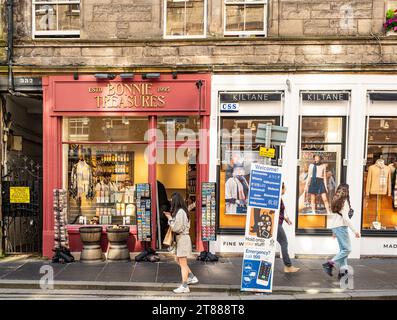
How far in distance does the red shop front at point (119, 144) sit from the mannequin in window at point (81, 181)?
0.08 feet

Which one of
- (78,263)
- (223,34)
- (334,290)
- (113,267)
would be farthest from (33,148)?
(334,290)

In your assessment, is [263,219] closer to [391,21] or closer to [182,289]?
[182,289]

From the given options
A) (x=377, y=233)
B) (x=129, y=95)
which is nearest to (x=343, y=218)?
(x=377, y=233)

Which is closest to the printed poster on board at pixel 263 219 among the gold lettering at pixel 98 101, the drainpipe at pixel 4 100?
the gold lettering at pixel 98 101

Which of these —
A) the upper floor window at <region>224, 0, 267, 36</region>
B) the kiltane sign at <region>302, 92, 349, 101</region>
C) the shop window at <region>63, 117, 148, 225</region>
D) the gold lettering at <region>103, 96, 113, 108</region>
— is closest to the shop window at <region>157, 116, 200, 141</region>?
the shop window at <region>63, 117, 148, 225</region>

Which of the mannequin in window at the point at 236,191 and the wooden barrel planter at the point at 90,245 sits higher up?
the mannequin in window at the point at 236,191

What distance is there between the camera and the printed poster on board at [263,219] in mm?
6281

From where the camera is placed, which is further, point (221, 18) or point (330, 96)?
point (221, 18)

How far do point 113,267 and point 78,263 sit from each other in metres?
1.01

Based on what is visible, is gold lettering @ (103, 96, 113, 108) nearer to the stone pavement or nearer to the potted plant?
the stone pavement

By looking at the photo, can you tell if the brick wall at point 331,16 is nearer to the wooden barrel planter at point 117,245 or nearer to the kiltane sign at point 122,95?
the kiltane sign at point 122,95

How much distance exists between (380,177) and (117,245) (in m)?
7.07

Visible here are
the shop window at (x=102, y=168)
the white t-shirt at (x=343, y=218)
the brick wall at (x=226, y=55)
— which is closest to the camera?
the white t-shirt at (x=343, y=218)

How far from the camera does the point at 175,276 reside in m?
7.41
